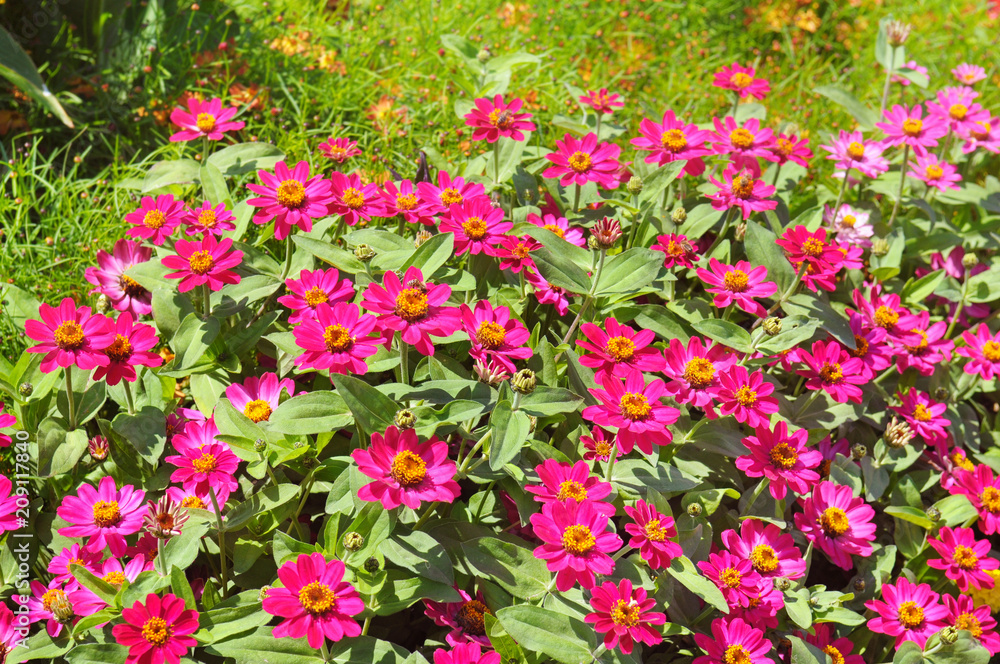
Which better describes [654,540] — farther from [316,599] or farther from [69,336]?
[69,336]

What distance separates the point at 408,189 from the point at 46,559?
1.34m

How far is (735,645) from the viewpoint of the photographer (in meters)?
1.74

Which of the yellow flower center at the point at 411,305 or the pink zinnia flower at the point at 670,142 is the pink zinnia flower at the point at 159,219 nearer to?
the yellow flower center at the point at 411,305

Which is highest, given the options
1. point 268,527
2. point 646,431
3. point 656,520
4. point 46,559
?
point 646,431

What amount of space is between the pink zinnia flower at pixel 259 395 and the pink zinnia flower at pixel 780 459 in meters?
1.12

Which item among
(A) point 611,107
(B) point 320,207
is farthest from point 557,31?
(B) point 320,207

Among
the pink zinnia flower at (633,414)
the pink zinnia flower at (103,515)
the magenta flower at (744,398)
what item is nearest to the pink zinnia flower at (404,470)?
the pink zinnia flower at (633,414)

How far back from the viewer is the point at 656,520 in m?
1.70

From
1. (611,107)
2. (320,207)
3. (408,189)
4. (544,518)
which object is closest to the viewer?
(544,518)

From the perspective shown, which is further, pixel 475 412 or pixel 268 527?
pixel 268 527

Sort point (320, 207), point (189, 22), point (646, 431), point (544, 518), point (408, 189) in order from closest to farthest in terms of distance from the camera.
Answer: point (544, 518), point (646, 431), point (320, 207), point (408, 189), point (189, 22)

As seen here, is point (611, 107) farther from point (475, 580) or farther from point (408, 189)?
point (475, 580)

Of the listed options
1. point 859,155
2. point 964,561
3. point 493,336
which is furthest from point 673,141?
point 964,561

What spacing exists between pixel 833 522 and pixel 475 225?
1191 millimetres
